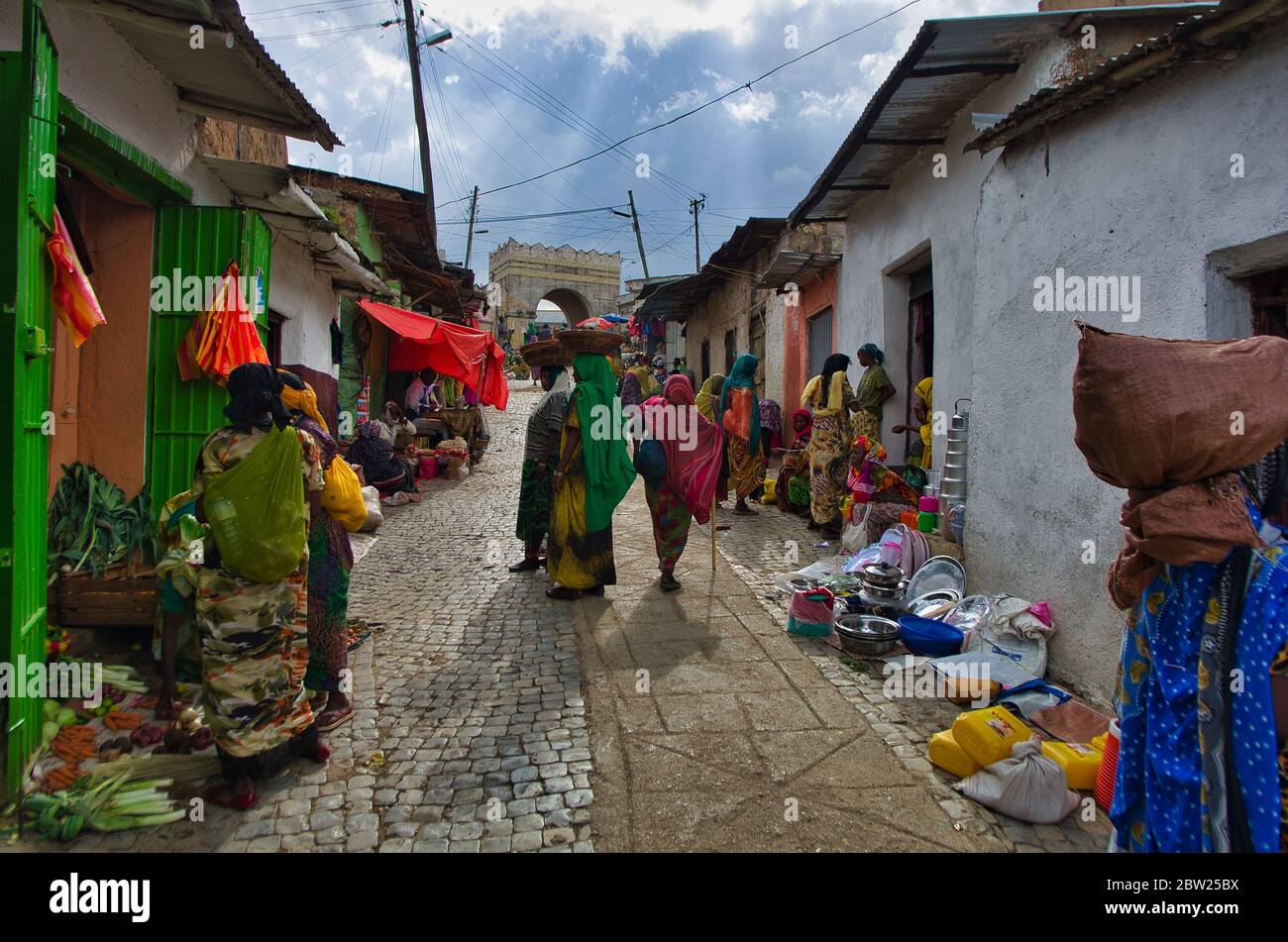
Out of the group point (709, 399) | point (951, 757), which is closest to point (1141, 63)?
point (951, 757)

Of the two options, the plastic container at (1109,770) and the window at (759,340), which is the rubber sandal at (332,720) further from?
the window at (759,340)

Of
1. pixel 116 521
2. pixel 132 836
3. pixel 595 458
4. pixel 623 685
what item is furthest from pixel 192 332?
pixel 623 685

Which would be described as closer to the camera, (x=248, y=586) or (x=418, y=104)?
(x=248, y=586)

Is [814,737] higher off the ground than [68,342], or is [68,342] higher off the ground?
[68,342]

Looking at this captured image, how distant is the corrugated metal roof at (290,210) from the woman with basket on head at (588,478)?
2.56m

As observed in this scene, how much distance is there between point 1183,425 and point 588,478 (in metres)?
4.06

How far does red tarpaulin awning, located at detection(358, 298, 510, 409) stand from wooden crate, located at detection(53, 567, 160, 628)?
7835mm

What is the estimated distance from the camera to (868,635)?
4438 millimetres

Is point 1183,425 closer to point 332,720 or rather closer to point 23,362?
point 332,720

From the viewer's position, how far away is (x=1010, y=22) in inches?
192

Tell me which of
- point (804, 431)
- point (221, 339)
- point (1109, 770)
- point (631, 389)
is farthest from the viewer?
point (631, 389)

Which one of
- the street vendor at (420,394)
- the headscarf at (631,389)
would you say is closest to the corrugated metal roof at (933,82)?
the headscarf at (631,389)

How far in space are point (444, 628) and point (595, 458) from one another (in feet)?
5.26

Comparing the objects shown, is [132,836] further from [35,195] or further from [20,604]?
[35,195]
